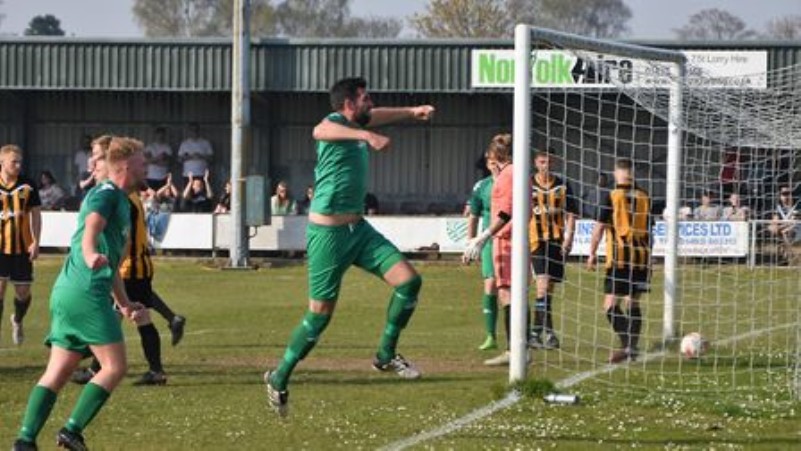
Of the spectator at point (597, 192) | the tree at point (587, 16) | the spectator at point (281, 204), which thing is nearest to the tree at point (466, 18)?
the tree at point (587, 16)

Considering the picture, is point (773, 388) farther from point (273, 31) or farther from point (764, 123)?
point (273, 31)

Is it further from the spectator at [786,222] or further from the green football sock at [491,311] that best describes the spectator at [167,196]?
the green football sock at [491,311]

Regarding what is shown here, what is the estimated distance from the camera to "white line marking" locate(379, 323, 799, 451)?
32.4 feet

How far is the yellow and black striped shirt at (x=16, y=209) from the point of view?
51.4ft

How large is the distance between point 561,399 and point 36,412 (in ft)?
13.6

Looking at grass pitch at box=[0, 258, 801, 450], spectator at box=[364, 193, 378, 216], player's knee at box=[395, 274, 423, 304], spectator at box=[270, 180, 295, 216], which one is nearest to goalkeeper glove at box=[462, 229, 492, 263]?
grass pitch at box=[0, 258, 801, 450]

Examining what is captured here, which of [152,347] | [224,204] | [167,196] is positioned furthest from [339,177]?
[167,196]

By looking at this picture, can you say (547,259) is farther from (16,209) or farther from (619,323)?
(16,209)

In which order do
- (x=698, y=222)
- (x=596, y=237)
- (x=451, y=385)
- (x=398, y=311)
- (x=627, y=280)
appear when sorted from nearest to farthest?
(x=398, y=311), (x=451, y=385), (x=627, y=280), (x=596, y=237), (x=698, y=222)

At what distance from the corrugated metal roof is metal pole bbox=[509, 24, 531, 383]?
22703mm

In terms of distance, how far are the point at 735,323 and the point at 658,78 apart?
3867mm

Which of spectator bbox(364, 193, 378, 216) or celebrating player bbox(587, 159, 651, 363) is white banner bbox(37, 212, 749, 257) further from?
celebrating player bbox(587, 159, 651, 363)

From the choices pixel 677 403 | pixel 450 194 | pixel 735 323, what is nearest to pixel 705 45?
pixel 450 194

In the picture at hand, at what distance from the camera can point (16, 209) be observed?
15.7 metres
